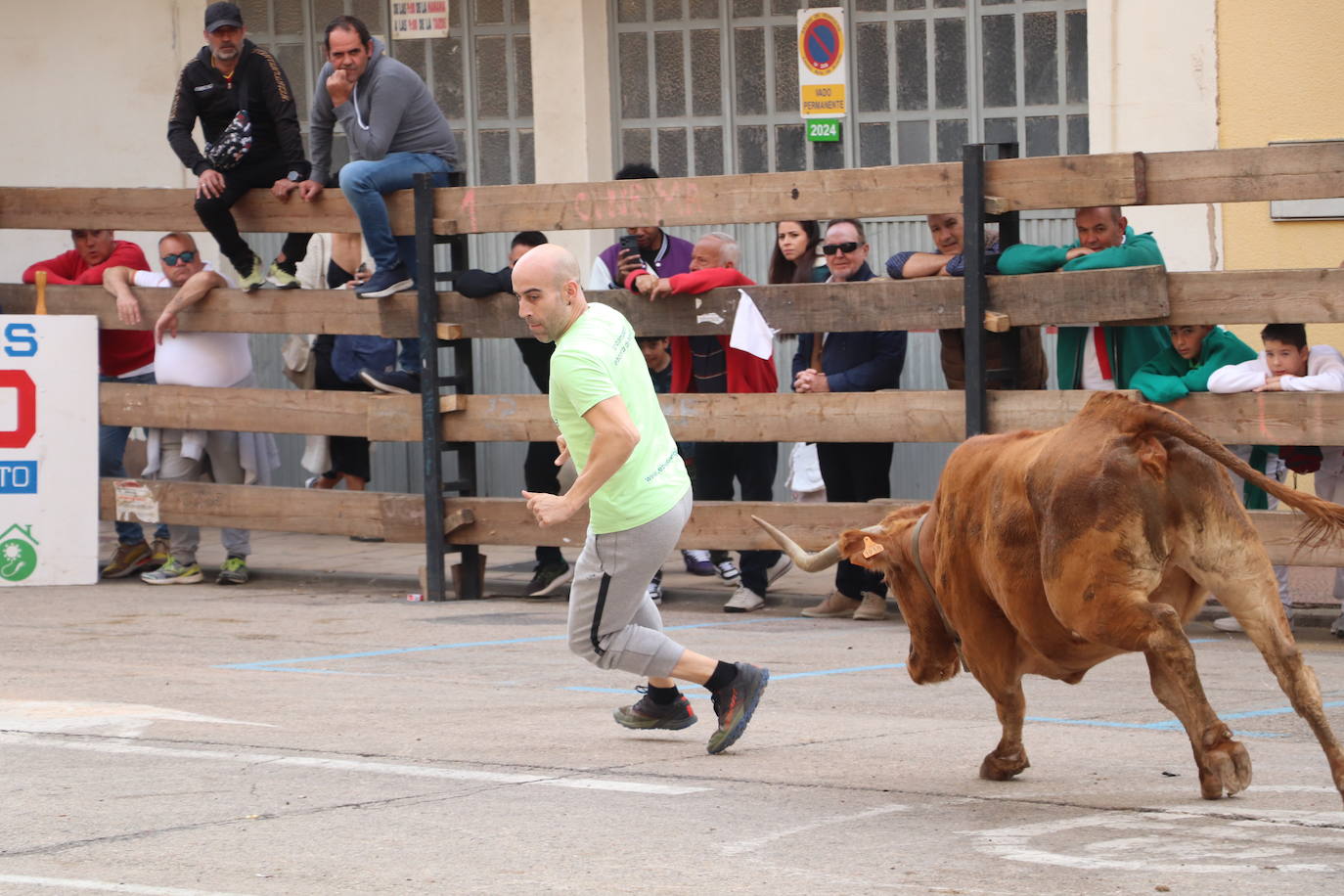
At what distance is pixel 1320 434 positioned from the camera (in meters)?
9.68

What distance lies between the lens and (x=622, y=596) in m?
7.18

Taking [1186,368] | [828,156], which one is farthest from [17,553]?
[1186,368]

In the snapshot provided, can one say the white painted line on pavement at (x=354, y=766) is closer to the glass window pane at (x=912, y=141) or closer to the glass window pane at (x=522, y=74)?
the glass window pane at (x=912, y=141)

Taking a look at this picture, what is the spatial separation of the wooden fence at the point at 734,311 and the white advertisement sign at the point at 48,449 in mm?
222

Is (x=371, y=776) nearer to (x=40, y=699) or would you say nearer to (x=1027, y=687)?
(x=40, y=699)

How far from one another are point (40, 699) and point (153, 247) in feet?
28.3

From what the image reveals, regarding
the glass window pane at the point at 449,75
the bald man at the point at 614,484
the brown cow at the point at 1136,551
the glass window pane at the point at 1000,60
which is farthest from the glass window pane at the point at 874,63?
the brown cow at the point at 1136,551

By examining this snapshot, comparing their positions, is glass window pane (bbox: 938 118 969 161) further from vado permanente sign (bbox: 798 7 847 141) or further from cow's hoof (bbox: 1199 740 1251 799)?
cow's hoof (bbox: 1199 740 1251 799)

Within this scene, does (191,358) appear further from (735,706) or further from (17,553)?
(735,706)

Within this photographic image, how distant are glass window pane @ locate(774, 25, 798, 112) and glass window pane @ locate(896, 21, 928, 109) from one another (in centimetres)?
79

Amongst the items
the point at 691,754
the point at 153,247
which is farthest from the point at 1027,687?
the point at 153,247

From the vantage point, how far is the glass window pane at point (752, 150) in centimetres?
1512

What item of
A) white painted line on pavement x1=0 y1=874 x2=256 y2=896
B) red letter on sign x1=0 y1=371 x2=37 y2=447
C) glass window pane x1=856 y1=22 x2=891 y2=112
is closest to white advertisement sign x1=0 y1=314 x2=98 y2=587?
red letter on sign x1=0 y1=371 x2=37 y2=447

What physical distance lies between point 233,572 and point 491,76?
16.1 feet
